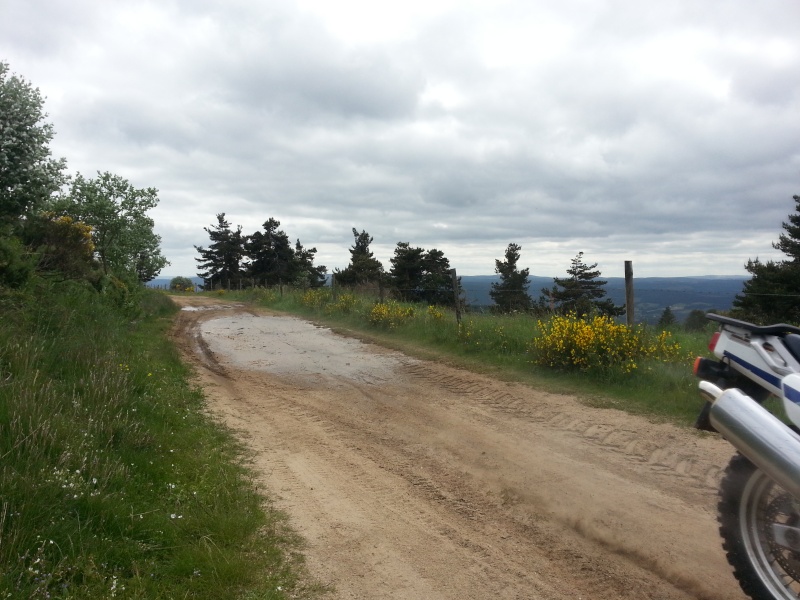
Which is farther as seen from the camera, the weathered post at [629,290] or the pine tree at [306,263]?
the pine tree at [306,263]

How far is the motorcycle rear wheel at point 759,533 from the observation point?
2752mm

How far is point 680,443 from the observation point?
595cm

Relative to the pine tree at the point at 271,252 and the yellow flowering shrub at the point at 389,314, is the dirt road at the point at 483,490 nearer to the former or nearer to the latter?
the yellow flowering shrub at the point at 389,314

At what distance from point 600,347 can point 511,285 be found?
24343mm

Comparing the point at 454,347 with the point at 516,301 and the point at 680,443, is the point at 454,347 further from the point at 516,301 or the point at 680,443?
the point at 680,443

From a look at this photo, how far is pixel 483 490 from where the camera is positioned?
16.0 feet

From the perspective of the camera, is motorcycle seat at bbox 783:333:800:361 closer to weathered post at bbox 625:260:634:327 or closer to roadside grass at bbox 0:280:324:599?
roadside grass at bbox 0:280:324:599

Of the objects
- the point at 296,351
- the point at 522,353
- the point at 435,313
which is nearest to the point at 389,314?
the point at 435,313

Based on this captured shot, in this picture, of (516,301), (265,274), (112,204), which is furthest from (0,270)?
(265,274)

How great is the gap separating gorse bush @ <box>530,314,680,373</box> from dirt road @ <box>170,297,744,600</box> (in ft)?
3.74

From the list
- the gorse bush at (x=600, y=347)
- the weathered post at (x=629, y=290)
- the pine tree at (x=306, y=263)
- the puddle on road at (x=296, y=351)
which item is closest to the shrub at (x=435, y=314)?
the puddle on road at (x=296, y=351)

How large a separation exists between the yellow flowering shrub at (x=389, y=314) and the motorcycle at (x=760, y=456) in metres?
12.3

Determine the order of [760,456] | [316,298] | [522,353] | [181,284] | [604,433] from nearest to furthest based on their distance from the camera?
[760,456]
[604,433]
[522,353]
[316,298]
[181,284]

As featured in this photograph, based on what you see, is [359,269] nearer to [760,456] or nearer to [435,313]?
[435,313]
